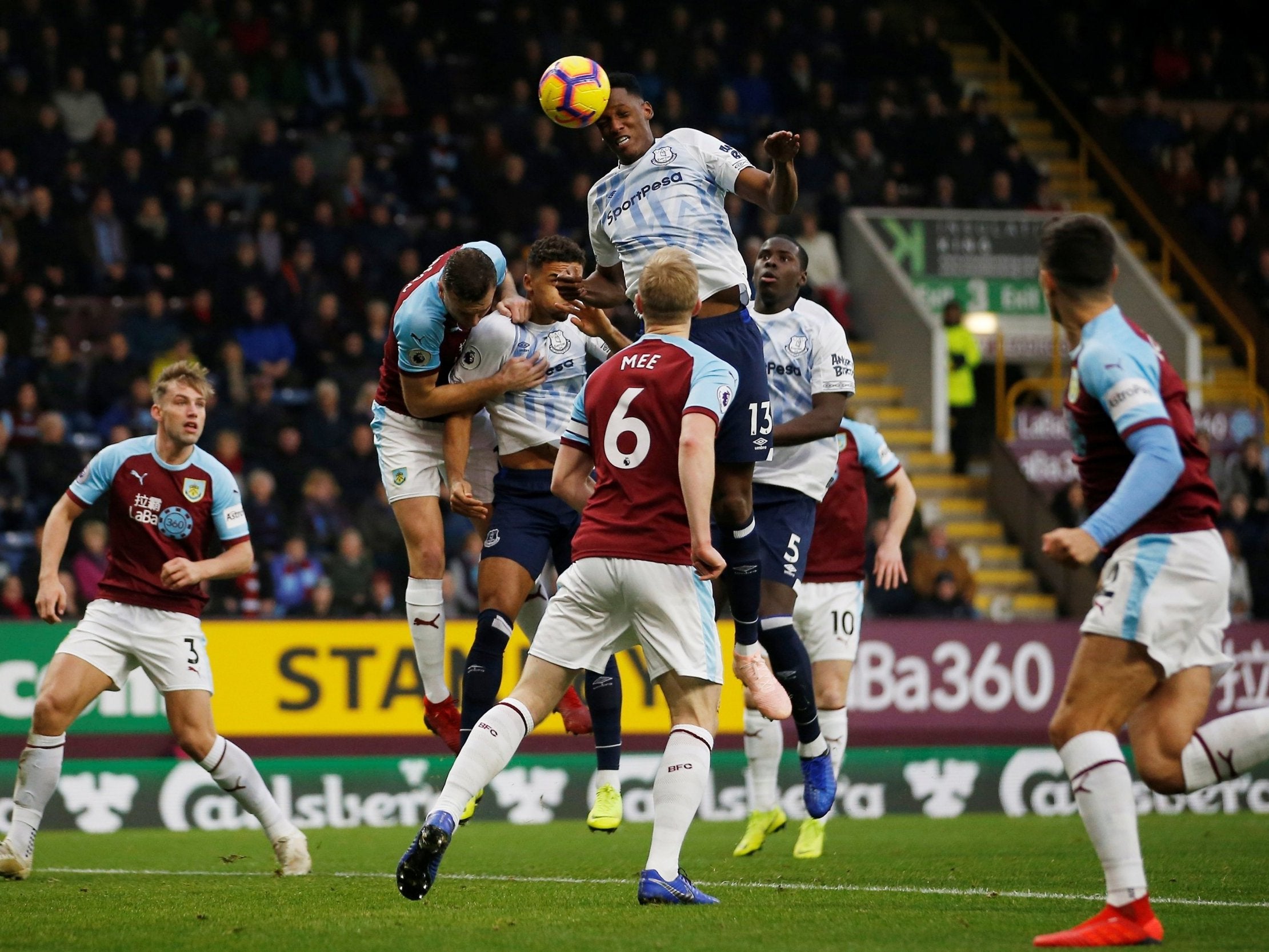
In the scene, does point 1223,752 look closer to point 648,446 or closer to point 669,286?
point 648,446

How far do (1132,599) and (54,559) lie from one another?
531 centimetres

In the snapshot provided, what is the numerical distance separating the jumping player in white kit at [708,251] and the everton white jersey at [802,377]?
1.28 m

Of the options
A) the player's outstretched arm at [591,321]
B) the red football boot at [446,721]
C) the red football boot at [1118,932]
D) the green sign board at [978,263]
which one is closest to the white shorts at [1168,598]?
the red football boot at [1118,932]

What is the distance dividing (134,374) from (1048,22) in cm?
1564

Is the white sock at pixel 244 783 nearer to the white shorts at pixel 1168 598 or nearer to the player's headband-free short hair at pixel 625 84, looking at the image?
the player's headband-free short hair at pixel 625 84

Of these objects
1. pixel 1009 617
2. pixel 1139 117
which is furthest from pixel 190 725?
pixel 1139 117

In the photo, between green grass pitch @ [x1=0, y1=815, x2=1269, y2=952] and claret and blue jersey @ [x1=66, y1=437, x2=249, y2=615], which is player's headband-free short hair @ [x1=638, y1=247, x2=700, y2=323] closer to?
green grass pitch @ [x1=0, y1=815, x2=1269, y2=952]

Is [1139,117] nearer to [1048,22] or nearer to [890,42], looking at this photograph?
[1048,22]

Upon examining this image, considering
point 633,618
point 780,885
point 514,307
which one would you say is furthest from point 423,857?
point 514,307

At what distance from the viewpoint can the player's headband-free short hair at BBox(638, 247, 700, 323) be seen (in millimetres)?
6852

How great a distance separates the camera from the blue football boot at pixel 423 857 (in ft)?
21.0

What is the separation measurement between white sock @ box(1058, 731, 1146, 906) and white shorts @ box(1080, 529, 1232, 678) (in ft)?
1.14

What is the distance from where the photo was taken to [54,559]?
879 cm

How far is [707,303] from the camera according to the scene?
8.28 metres
